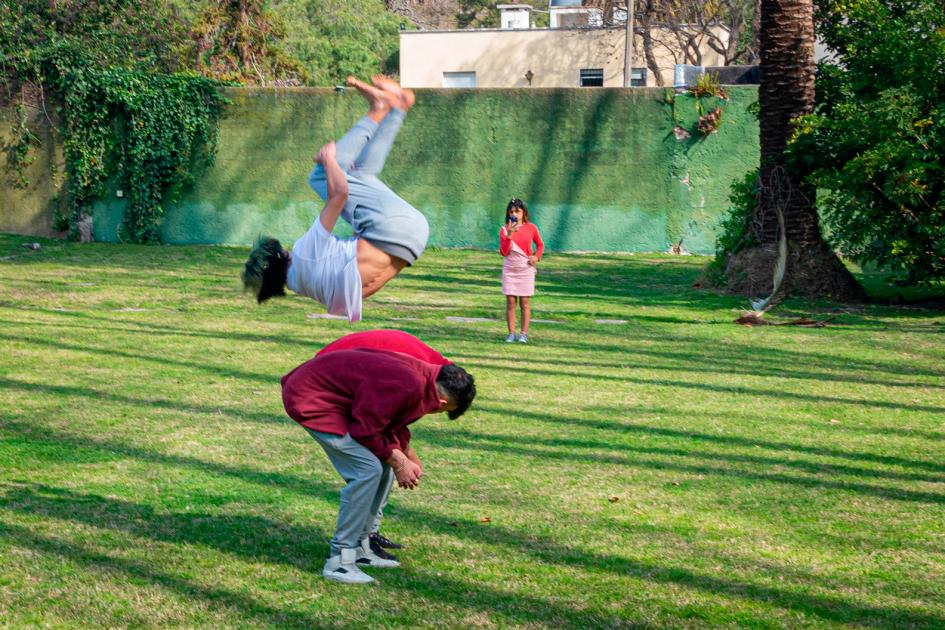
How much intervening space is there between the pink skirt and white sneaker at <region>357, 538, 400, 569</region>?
7025mm

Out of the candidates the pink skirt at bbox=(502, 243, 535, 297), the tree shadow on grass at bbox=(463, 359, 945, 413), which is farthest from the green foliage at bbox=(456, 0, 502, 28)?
the tree shadow on grass at bbox=(463, 359, 945, 413)

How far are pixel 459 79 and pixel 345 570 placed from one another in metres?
41.7

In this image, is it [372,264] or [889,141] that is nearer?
[372,264]

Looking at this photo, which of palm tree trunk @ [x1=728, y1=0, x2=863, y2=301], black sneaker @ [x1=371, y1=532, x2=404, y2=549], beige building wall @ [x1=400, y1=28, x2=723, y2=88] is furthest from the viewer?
beige building wall @ [x1=400, y1=28, x2=723, y2=88]

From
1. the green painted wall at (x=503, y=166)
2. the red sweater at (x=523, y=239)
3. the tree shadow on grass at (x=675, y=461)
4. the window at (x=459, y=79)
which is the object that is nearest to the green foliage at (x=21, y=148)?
the green painted wall at (x=503, y=166)

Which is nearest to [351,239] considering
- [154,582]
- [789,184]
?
[154,582]

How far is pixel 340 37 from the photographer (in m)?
59.8

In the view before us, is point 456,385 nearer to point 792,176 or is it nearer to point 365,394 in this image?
point 365,394

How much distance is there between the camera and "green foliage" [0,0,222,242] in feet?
72.6

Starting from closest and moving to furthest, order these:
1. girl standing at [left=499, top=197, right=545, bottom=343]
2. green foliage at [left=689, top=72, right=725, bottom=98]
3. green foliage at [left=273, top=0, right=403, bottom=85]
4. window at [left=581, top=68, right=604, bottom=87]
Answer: girl standing at [left=499, top=197, right=545, bottom=343]
green foliage at [left=689, top=72, right=725, bottom=98]
window at [left=581, top=68, right=604, bottom=87]
green foliage at [left=273, top=0, right=403, bottom=85]

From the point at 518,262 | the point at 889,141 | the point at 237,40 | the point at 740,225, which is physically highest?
the point at 237,40

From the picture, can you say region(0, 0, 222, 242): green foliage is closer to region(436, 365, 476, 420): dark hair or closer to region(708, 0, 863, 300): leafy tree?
region(708, 0, 863, 300): leafy tree

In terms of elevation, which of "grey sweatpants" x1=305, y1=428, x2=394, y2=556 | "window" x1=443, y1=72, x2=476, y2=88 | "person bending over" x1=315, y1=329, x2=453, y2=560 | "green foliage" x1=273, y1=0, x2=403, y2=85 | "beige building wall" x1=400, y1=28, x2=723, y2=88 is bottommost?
"grey sweatpants" x1=305, y1=428, x2=394, y2=556

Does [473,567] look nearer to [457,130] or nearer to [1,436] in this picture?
[1,436]
